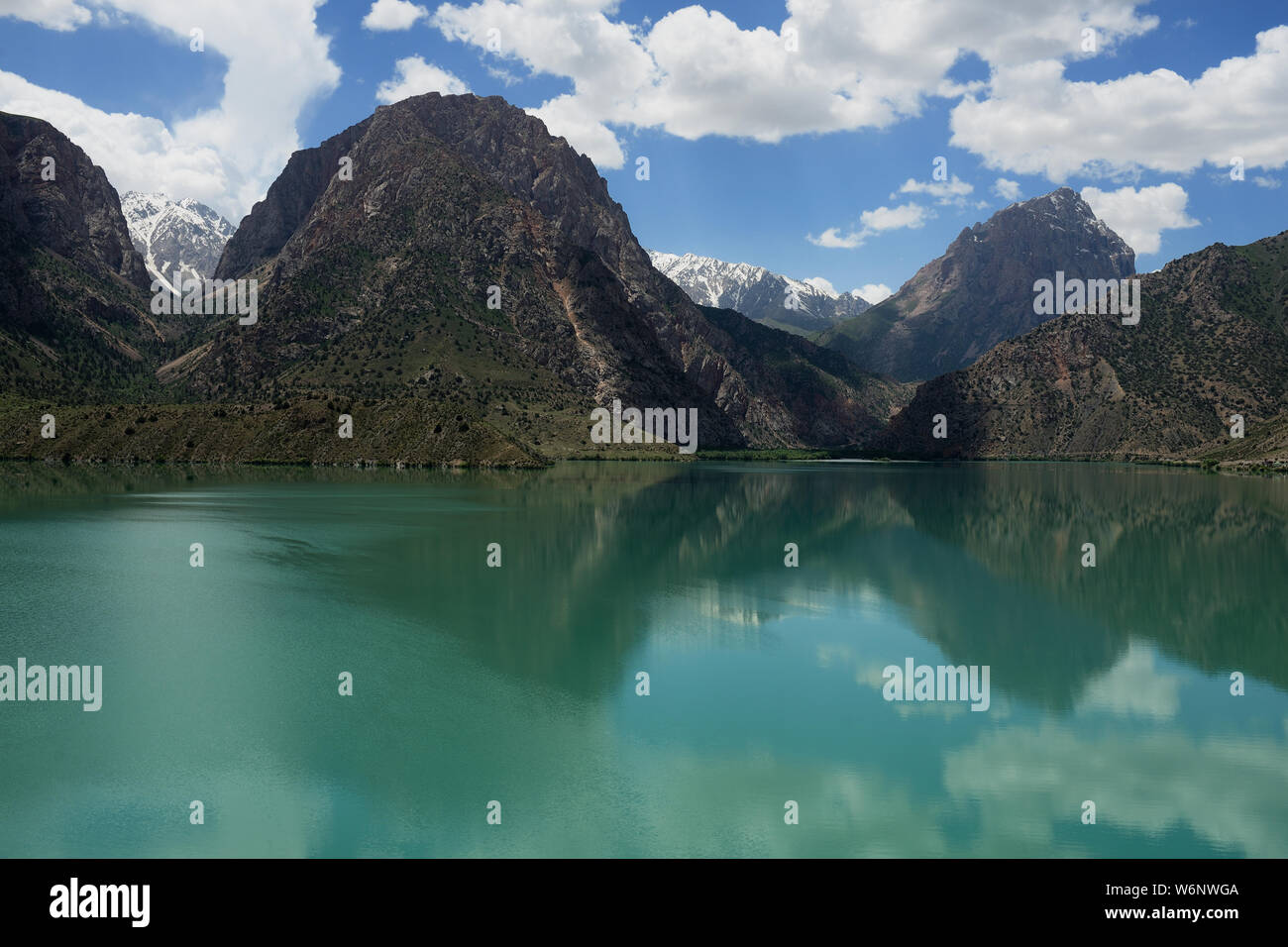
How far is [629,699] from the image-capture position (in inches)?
1024

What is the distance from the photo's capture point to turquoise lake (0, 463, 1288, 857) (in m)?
17.7

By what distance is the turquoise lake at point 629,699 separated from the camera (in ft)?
57.9

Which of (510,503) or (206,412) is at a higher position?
(206,412)

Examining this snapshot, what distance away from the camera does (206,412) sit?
167625 mm

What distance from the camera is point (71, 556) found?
49.8 metres

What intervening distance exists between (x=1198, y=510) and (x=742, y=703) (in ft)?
289
